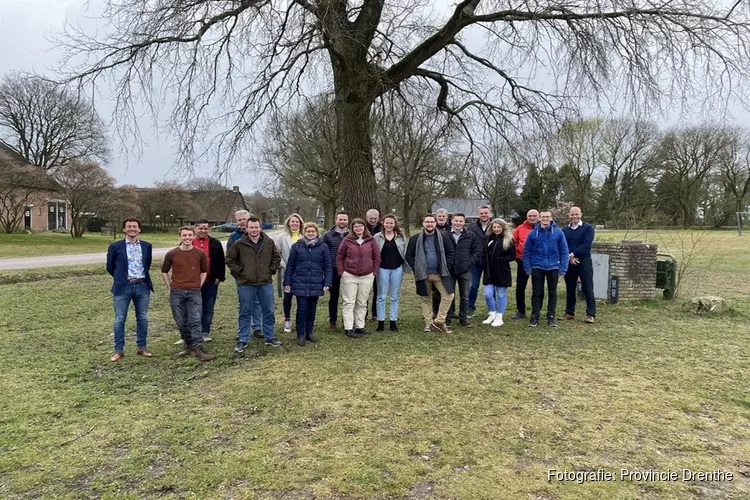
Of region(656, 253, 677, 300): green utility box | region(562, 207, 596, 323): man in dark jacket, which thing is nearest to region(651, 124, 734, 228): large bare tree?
region(656, 253, 677, 300): green utility box

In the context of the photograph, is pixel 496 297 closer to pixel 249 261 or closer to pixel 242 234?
pixel 249 261

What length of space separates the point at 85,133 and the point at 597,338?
144 ft

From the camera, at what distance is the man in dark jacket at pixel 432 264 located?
6.69 meters

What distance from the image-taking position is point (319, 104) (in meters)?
11.0

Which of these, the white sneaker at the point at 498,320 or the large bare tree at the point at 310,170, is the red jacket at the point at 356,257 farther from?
the large bare tree at the point at 310,170

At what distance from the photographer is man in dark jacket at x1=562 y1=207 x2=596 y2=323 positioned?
291 inches

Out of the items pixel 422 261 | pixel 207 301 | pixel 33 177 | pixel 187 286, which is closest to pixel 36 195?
pixel 33 177

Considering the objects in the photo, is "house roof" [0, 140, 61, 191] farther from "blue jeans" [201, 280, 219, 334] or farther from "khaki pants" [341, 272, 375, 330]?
"khaki pants" [341, 272, 375, 330]

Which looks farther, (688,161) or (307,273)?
(688,161)

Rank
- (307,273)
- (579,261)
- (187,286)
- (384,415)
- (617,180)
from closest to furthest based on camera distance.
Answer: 1. (384,415)
2. (187,286)
3. (307,273)
4. (579,261)
5. (617,180)

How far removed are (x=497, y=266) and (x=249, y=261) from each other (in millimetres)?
3625

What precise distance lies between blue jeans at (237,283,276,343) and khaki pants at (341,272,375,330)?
1.00 meters

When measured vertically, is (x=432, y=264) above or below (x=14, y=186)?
below

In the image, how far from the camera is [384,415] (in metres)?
3.83
